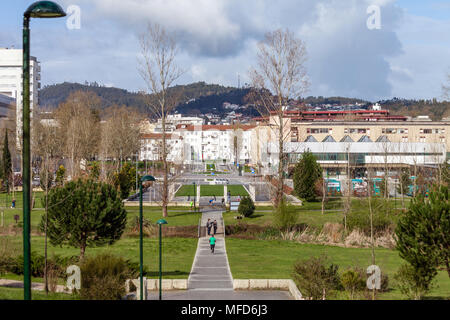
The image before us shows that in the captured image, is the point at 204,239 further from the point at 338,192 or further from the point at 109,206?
the point at 338,192

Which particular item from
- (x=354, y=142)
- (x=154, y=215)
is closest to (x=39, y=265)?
(x=154, y=215)

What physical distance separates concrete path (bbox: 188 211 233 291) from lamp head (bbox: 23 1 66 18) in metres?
14.2

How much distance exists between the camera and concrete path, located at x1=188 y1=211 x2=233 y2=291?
21.6 metres

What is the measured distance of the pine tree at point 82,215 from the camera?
76.9 ft

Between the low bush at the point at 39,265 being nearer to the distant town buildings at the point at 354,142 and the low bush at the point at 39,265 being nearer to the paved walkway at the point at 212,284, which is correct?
the paved walkway at the point at 212,284

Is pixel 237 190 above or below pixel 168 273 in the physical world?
above

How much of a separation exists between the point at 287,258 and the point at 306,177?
2496cm

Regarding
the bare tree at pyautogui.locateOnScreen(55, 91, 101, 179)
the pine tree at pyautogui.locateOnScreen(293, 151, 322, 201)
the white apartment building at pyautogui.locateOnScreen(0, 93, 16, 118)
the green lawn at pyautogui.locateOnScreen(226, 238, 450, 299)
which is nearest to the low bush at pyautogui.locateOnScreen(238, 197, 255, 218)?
the green lawn at pyautogui.locateOnScreen(226, 238, 450, 299)

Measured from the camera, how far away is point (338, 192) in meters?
59.5

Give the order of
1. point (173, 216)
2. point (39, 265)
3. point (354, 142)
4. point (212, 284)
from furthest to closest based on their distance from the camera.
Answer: point (354, 142)
point (173, 216)
point (39, 265)
point (212, 284)

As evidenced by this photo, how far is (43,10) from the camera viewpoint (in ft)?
28.3

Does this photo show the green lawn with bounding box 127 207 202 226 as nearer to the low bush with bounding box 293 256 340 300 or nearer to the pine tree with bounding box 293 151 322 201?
the pine tree with bounding box 293 151 322 201

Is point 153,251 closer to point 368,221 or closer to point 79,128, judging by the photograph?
point 368,221
